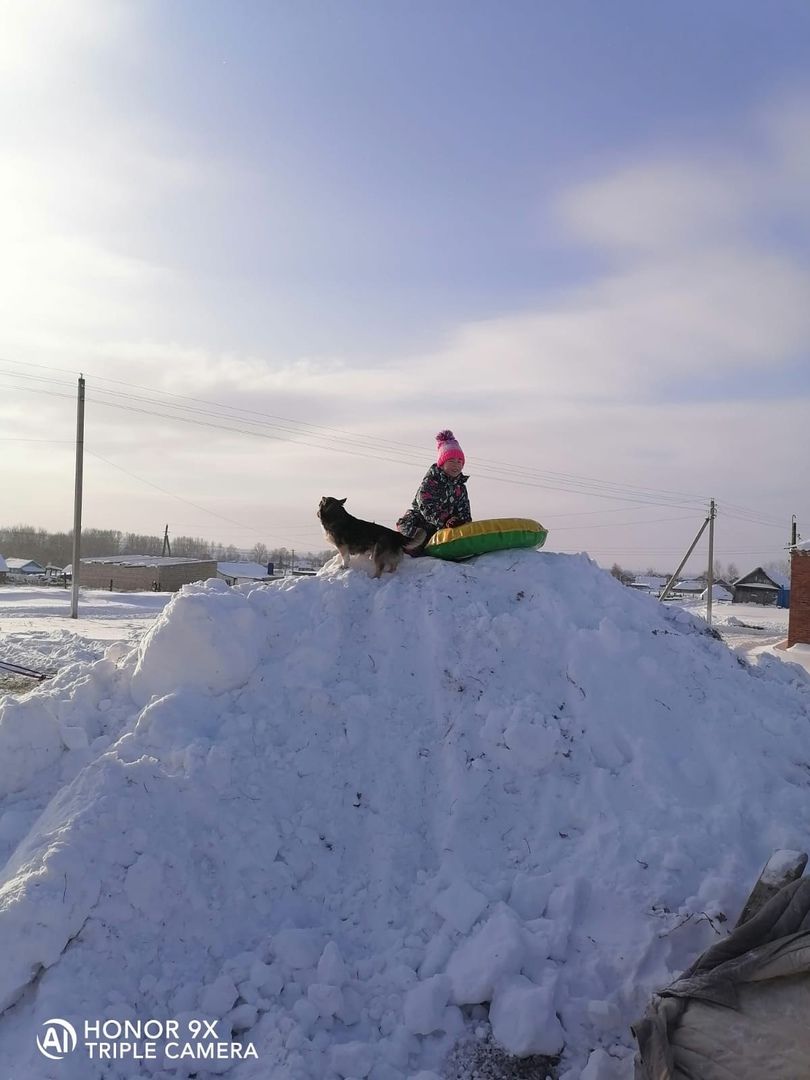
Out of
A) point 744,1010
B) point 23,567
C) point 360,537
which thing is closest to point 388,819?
point 744,1010

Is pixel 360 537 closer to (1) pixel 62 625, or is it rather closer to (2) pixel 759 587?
(1) pixel 62 625

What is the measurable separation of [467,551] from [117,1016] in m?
4.15

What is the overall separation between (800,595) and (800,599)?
0.13 metres

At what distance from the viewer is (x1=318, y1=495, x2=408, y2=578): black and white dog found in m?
6.01

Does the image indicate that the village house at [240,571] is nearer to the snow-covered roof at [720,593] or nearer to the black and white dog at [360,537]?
the black and white dog at [360,537]

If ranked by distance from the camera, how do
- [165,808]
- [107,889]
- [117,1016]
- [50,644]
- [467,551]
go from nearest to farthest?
[117,1016] < [107,889] < [165,808] < [467,551] < [50,644]

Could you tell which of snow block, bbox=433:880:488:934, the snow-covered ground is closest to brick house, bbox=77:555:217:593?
the snow-covered ground

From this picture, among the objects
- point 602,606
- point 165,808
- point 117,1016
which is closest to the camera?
point 117,1016

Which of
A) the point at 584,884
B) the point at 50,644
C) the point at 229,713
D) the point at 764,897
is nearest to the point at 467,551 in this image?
the point at 229,713

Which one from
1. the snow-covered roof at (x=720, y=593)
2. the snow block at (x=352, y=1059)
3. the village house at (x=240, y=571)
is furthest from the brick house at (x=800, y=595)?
the snow-covered roof at (x=720, y=593)

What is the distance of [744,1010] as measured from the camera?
8.31 ft

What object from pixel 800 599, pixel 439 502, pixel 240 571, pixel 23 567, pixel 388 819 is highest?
pixel 439 502

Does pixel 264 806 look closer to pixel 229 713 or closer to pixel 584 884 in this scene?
pixel 229 713

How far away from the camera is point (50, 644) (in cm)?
1145
